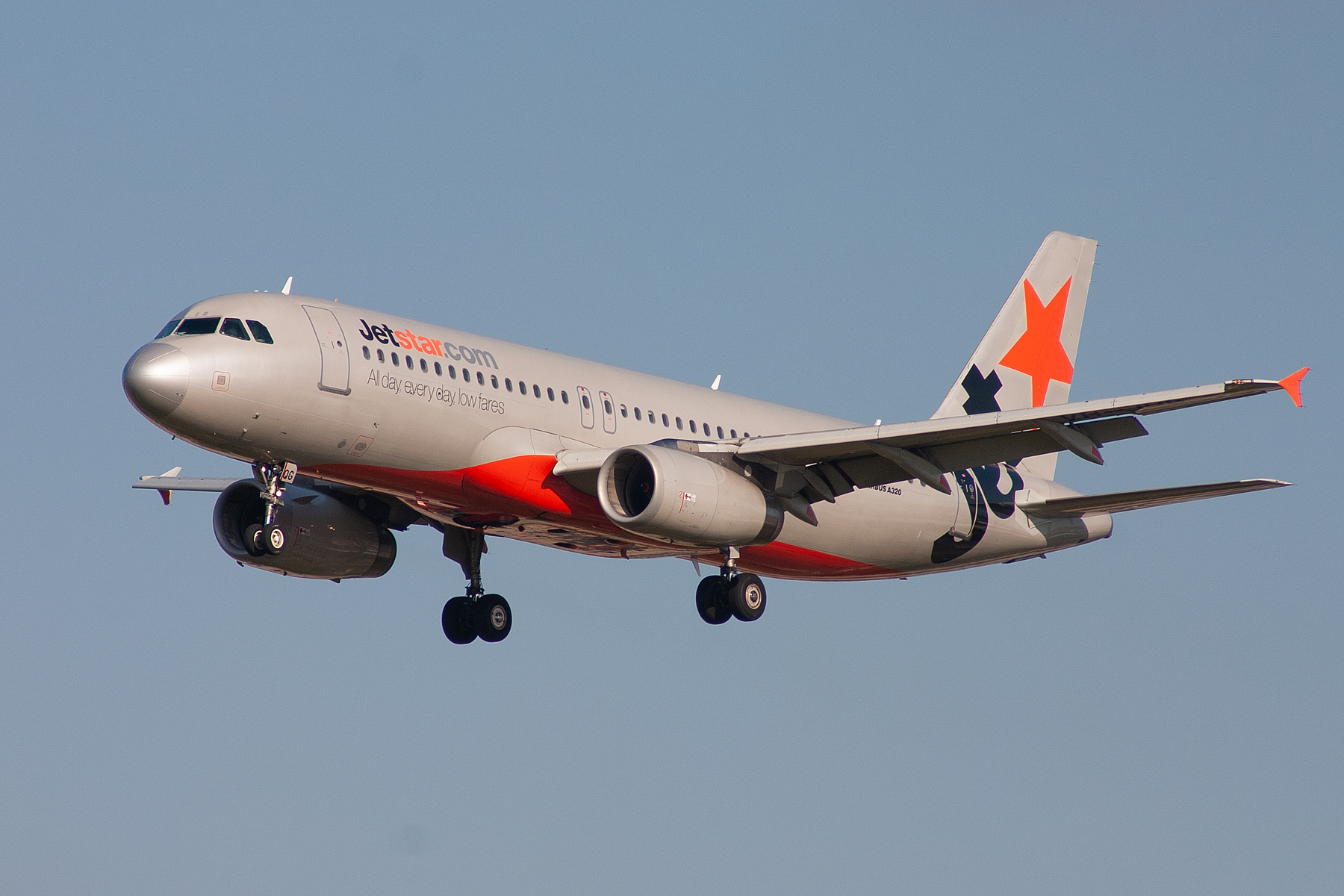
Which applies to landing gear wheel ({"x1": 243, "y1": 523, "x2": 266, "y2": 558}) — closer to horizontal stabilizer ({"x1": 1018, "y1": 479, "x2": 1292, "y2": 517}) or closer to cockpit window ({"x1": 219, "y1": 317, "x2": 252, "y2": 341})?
cockpit window ({"x1": 219, "y1": 317, "x2": 252, "y2": 341})

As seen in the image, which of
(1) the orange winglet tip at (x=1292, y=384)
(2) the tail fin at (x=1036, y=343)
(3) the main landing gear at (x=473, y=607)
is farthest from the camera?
(2) the tail fin at (x=1036, y=343)

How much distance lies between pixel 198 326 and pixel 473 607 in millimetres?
11207

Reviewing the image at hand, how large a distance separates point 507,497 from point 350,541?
241 inches

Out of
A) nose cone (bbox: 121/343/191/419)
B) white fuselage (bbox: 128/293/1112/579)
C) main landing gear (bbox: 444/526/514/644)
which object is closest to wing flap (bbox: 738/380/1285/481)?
white fuselage (bbox: 128/293/1112/579)

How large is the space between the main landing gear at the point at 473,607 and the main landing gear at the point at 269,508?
4805mm

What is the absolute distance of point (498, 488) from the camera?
33.2 m

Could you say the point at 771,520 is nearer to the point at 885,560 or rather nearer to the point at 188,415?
the point at 885,560

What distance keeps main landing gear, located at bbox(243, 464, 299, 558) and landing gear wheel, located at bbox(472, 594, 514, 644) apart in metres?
5.41

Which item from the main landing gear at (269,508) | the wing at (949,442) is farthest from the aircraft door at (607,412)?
the main landing gear at (269,508)

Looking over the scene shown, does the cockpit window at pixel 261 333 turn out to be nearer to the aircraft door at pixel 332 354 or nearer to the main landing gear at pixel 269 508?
the aircraft door at pixel 332 354

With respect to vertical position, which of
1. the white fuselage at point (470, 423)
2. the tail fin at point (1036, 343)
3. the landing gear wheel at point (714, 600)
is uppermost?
the tail fin at point (1036, 343)

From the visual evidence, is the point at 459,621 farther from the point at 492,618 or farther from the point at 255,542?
the point at 255,542

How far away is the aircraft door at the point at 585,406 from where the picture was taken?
114ft

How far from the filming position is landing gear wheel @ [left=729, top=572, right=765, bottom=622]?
36969mm
